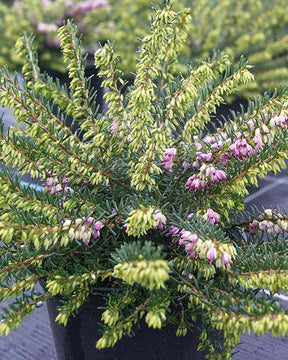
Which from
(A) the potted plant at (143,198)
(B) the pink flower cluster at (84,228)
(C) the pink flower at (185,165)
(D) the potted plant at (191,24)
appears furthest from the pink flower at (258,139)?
(D) the potted plant at (191,24)

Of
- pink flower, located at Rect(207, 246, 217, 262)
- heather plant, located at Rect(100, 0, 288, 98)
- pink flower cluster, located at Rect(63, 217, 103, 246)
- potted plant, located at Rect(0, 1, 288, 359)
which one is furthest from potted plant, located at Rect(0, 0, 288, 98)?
pink flower, located at Rect(207, 246, 217, 262)

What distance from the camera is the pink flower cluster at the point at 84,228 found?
65 cm

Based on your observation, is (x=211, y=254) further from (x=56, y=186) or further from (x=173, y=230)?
(x=56, y=186)

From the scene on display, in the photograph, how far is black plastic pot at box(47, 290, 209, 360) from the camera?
76 centimetres

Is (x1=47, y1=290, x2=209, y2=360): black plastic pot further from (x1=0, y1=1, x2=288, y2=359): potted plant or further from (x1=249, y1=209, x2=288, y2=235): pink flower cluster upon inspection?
(x1=249, y1=209, x2=288, y2=235): pink flower cluster

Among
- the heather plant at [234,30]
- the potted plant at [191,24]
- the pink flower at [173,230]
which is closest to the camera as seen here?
the pink flower at [173,230]

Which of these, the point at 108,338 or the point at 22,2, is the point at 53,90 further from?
the point at 22,2

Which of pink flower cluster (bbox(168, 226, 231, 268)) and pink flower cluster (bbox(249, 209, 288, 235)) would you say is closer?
pink flower cluster (bbox(168, 226, 231, 268))

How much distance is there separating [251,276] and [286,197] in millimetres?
1513

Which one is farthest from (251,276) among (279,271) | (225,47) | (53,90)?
(225,47)

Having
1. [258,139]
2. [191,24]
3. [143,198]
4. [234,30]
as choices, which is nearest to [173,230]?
[143,198]

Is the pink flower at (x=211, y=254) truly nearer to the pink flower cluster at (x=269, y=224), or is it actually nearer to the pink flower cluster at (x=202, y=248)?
the pink flower cluster at (x=202, y=248)

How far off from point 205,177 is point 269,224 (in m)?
0.15

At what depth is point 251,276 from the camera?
64 centimetres
